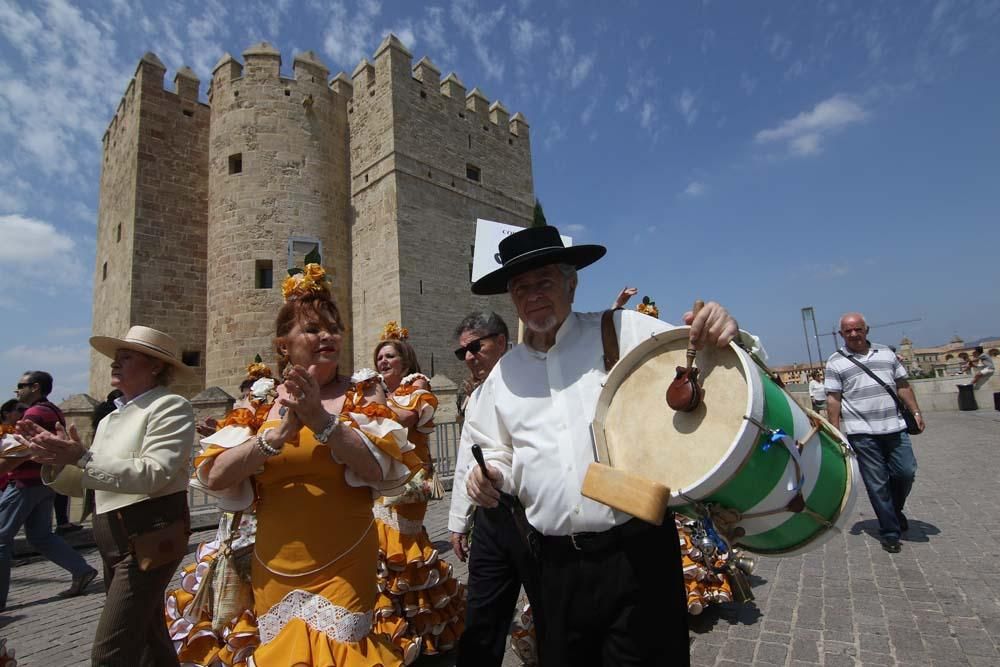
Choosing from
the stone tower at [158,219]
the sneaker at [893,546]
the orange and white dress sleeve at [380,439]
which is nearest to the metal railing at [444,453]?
the sneaker at [893,546]

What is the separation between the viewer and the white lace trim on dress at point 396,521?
11.3 ft

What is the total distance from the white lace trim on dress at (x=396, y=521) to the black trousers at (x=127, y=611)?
124cm

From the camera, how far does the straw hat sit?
276 cm

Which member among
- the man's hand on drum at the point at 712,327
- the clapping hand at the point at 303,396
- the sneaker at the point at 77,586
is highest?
the man's hand on drum at the point at 712,327

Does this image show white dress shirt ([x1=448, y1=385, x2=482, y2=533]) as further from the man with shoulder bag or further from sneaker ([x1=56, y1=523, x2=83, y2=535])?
sneaker ([x1=56, y1=523, x2=83, y2=535])

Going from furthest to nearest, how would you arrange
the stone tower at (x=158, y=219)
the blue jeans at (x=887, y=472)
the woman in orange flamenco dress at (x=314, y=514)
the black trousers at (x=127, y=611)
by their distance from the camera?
1. the stone tower at (x=158, y=219)
2. the blue jeans at (x=887, y=472)
3. the black trousers at (x=127, y=611)
4. the woman in orange flamenco dress at (x=314, y=514)

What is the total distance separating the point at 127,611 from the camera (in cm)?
238

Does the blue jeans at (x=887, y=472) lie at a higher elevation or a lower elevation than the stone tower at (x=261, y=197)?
lower

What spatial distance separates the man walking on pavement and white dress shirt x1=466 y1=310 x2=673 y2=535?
502 cm

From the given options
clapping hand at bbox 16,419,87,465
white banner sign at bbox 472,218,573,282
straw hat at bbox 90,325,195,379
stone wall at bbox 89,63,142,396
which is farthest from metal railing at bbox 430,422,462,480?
stone wall at bbox 89,63,142,396

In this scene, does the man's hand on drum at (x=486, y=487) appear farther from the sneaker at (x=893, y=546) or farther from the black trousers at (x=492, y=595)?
the sneaker at (x=893, y=546)

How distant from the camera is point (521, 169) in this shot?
23.8 meters

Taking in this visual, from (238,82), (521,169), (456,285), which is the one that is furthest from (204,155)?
(521,169)

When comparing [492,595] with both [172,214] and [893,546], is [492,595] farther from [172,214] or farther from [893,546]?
[172,214]
